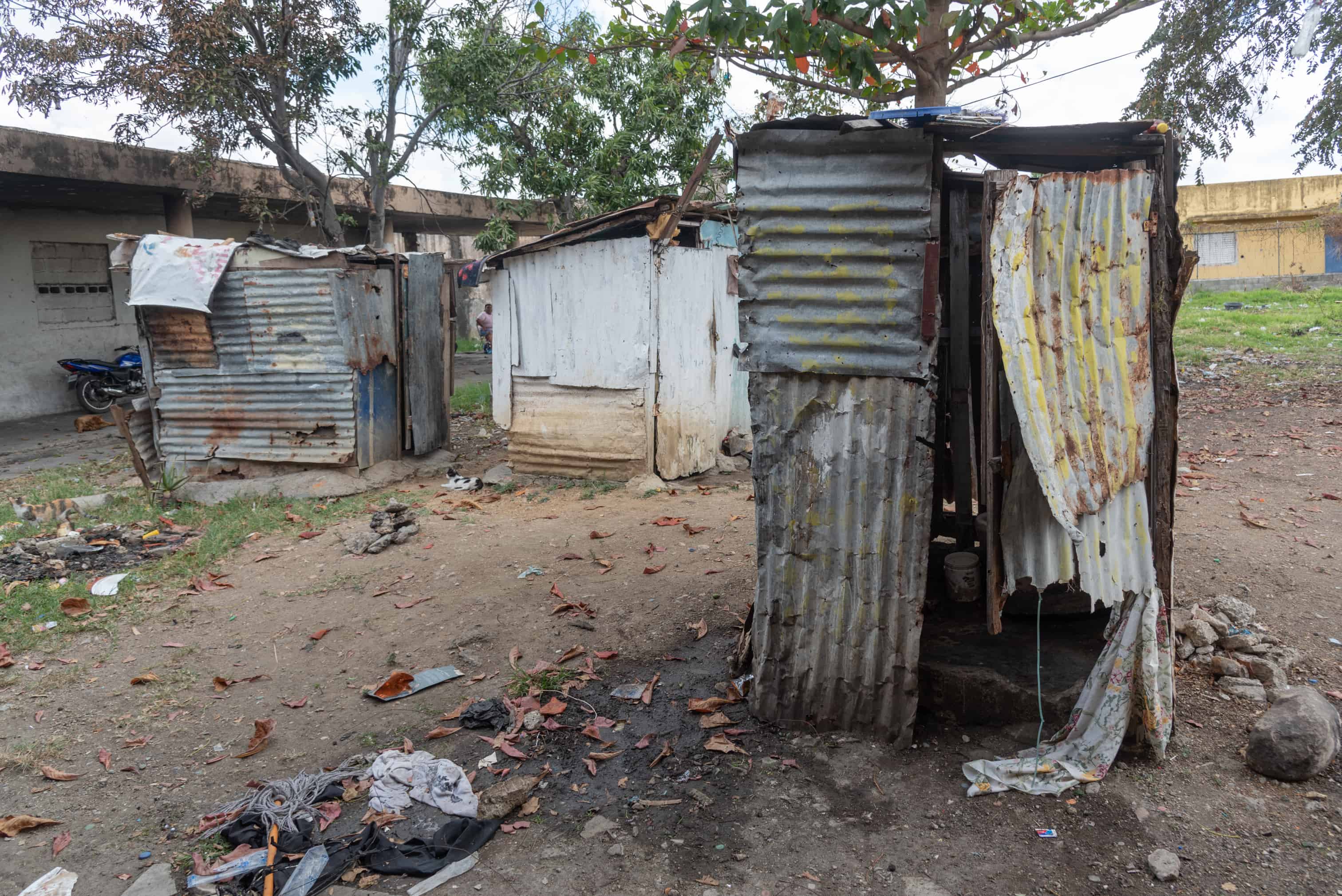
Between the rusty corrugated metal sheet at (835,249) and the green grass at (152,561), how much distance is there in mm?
4491

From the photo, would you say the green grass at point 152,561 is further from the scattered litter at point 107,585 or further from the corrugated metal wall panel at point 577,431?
the corrugated metal wall panel at point 577,431

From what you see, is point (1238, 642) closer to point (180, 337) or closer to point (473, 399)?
point (180, 337)

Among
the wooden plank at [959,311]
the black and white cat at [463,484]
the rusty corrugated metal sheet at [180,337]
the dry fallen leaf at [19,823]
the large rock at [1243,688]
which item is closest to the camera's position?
the dry fallen leaf at [19,823]

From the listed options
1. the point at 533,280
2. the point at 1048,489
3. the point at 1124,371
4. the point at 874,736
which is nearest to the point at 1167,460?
the point at 1124,371

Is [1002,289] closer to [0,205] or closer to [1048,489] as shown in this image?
[1048,489]

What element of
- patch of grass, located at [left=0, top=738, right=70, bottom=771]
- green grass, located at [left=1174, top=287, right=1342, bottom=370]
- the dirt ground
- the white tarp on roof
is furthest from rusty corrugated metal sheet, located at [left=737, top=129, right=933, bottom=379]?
green grass, located at [left=1174, top=287, right=1342, bottom=370]

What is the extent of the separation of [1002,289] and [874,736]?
5.96ft

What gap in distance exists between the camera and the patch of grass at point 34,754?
145 inches

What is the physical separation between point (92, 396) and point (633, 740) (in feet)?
41.4

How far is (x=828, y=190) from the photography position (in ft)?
10.7

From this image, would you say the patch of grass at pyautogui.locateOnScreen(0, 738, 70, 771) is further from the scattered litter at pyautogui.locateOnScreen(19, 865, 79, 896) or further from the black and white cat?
the black and white cat

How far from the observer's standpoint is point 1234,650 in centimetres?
396

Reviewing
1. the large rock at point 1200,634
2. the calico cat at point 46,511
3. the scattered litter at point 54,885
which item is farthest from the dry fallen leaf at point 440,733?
the calico cat at point 46,511

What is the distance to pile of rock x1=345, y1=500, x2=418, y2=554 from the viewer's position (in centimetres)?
650
